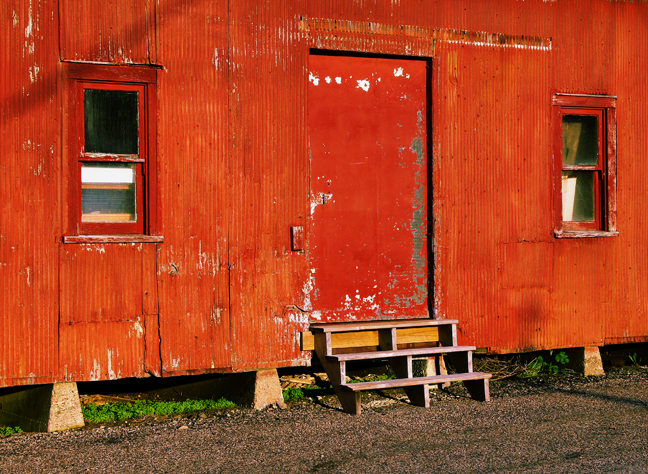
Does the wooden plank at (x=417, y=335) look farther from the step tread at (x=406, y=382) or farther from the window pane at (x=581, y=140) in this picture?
the window pane at (x=581, y=140)

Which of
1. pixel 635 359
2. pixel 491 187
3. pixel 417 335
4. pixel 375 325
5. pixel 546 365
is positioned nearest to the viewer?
pixel 375 325

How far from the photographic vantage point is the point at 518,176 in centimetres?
664

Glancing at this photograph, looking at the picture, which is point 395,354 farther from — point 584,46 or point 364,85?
point 584,46

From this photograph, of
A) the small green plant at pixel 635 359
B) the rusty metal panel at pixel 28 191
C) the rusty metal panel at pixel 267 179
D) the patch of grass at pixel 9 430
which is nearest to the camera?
the rusty metal panel at pixel 28 191

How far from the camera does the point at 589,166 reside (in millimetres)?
6949

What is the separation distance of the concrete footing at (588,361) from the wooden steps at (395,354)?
1.66 m

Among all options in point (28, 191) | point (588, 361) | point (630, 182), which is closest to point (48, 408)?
point (28, 191)

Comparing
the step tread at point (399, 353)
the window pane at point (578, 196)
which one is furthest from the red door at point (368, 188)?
the window pane at point (578, 196)

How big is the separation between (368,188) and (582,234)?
7.76 feet

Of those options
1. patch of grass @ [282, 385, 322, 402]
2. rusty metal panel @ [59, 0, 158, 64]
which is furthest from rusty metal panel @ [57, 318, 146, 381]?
rusty metal panel @ [59, 0, 158, 64]

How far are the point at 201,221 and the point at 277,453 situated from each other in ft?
7.02

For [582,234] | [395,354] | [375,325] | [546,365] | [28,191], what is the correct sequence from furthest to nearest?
[546,365], [582,234], [375,325], [395,354], [28,191]

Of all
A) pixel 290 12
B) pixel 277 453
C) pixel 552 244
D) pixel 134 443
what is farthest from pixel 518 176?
pixel 134 443

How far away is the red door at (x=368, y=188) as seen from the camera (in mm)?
6109
